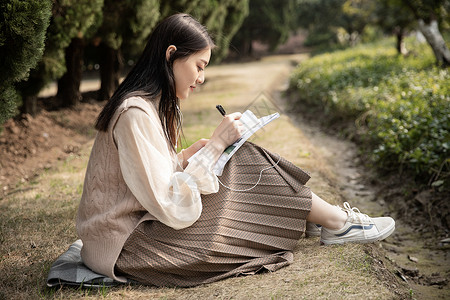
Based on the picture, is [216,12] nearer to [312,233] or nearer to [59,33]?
[59,33]

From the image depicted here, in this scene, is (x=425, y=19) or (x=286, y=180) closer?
(x=286, y=180)

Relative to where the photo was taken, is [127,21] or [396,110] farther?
[127,21]

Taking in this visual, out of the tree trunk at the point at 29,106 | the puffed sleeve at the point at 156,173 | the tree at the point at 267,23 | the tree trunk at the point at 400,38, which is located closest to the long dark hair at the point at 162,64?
the puffed sleeve at the point at 156,173

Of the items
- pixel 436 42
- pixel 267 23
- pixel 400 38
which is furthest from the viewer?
pixel 267 23

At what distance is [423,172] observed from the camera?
13.8 feet

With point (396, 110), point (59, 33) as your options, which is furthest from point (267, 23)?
point (59, 33)

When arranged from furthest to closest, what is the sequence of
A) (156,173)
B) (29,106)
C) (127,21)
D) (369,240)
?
(127,21) < (29,106) < (369,240) < (156,173)

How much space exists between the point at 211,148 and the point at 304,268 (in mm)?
774

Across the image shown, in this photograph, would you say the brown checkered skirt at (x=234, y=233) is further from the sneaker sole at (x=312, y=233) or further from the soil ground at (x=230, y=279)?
the sneaker sole at (x=312, y=233)

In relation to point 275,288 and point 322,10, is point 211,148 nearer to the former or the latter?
point 275,288

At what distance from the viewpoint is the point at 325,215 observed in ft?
8.52

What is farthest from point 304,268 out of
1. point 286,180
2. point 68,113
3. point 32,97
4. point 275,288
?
point 68,113

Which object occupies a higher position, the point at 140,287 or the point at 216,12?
the point at 216,12

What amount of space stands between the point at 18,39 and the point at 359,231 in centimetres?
251
